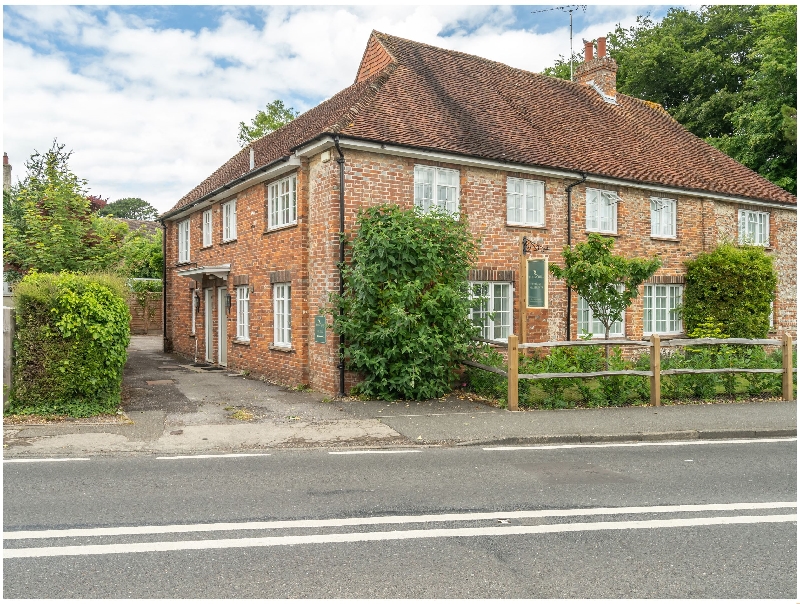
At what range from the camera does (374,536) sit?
521 centimetres

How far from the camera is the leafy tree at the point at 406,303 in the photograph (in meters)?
12.0

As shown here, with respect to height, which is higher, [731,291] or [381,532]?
[731,291]

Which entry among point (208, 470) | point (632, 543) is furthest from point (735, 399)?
point (208, 470)

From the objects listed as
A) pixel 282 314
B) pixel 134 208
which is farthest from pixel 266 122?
pixel 134 208

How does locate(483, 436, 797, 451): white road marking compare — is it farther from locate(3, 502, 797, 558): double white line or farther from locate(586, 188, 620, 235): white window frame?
locate(586, 188, 620, 235): white window frame

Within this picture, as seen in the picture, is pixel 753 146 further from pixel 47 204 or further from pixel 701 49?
pixel 47 204

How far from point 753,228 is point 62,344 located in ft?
60.7

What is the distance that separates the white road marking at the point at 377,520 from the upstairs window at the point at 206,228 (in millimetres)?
15588

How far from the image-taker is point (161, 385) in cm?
1468

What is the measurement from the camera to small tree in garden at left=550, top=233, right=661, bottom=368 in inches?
505

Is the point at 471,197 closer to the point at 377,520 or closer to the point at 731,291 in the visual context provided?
the point at 731,291

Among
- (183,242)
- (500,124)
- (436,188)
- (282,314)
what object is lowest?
(282,314)

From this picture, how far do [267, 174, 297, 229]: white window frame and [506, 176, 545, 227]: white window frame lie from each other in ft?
15.5

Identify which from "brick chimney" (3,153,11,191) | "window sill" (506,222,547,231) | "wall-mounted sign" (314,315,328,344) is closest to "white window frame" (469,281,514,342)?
"window sill" (506,222,547,231)
